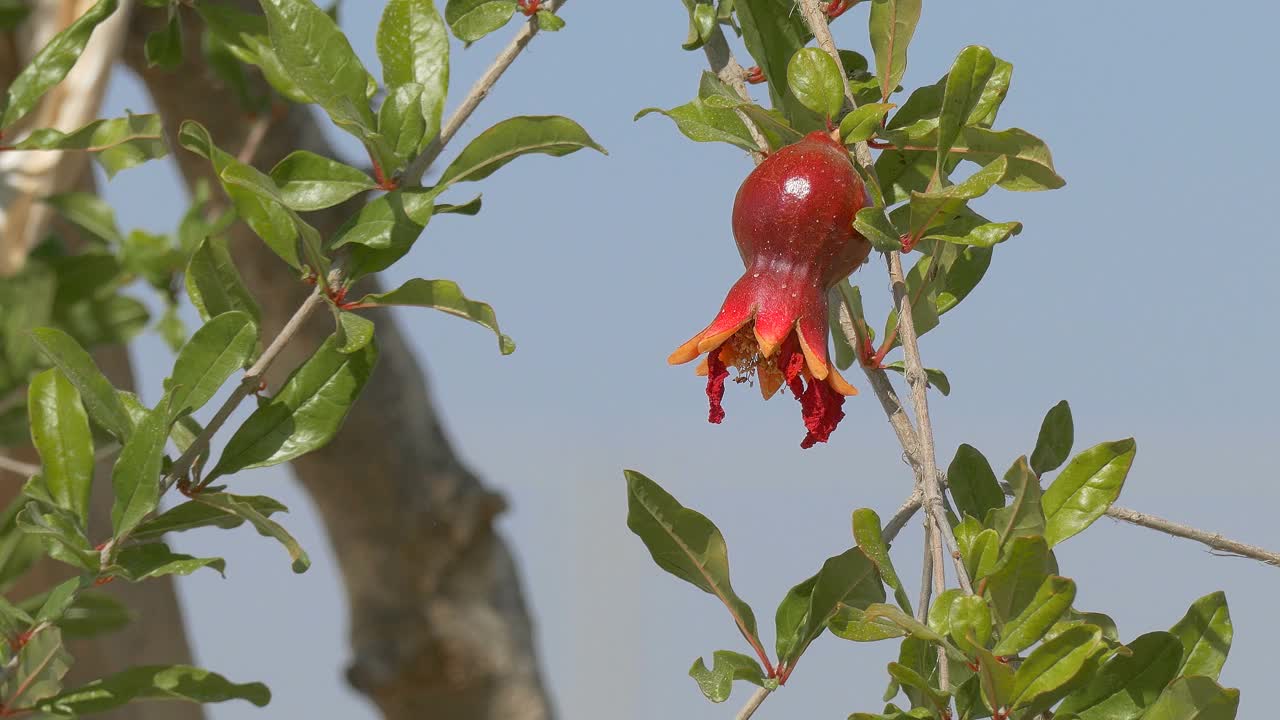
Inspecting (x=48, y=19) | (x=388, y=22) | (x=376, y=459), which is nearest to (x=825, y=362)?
(x=388, y=22)

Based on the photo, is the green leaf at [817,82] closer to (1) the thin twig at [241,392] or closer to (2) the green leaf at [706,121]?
(2) the green leaf at [706,121]

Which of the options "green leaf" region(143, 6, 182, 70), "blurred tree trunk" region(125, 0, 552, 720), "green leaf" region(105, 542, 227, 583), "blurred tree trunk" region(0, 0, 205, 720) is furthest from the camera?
"blurred tree trunk" region(125, 0, 552, 720)

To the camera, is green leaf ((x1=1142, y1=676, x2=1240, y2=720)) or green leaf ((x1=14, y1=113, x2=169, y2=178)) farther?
green leaf ((x1=14, y1=113, x2=169, y2=178))

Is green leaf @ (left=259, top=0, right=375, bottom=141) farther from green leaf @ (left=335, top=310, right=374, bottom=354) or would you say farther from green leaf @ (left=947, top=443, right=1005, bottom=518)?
green leaf @ (left=947, top=443, right=1005, bottom=518)

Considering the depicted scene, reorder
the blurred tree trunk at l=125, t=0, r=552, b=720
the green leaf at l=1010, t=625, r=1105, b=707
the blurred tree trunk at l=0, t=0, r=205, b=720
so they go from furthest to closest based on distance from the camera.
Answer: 1. the blurred tree trunk at l=125, t=0, r=552, b=720
2. the blurred tree trunk at l=0, t=0, r=205, b=720
3. the green leaf at l=1010, t=625, r=1105, b=707

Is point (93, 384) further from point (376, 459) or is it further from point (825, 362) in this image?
point (376, 459)

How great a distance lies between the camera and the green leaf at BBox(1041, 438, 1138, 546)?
1.36ft

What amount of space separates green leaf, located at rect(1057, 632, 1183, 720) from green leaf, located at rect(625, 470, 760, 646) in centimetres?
11

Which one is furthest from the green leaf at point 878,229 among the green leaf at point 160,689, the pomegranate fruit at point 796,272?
the green leaf at point 160,689

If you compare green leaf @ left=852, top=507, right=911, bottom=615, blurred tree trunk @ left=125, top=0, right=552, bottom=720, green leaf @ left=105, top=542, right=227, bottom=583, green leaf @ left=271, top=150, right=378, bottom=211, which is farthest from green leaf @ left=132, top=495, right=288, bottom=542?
blurred tree trunk @ left=125, top=0, right=552, bottom=720

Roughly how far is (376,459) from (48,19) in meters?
0.58

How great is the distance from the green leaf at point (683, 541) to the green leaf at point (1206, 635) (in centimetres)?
15

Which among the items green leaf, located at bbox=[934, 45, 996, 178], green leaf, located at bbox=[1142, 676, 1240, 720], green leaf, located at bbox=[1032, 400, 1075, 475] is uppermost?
green leaf, located at bbox=[934, 45, 996, 178]

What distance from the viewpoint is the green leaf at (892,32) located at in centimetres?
45
